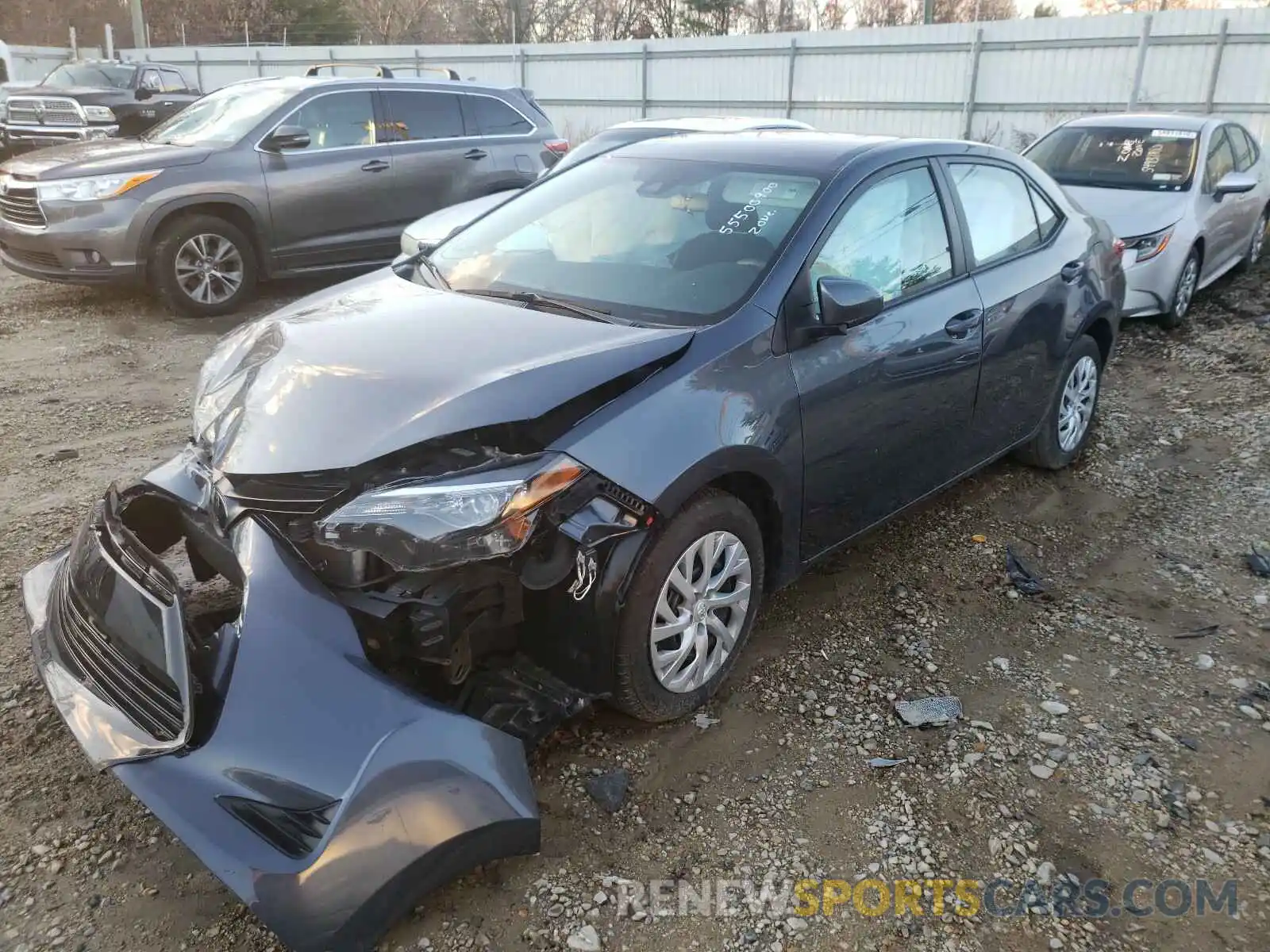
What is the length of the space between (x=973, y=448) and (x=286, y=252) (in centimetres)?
612

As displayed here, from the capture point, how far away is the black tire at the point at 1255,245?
32.2ft

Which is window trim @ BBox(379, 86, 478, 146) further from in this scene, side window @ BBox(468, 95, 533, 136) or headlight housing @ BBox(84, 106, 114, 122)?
headlight housing @ BBox(84, 106, 114, 122)

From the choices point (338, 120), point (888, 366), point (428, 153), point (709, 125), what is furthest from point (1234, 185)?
point (338, 120)

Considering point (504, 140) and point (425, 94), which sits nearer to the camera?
point (425, 94)

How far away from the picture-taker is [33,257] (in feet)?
24.7

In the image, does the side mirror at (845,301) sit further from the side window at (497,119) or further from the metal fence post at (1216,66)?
the metal fence post at (1216,66)

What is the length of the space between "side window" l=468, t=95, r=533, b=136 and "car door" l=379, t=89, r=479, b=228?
207 mm

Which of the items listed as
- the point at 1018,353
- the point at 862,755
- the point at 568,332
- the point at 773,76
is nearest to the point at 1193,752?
the point at 862,755

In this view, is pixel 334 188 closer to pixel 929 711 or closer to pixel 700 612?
pixel 700 612

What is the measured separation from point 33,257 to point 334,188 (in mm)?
2358

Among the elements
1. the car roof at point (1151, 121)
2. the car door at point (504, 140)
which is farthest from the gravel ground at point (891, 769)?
the car door at point (504, 140)

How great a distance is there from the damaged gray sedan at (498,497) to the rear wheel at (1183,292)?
15.6ft

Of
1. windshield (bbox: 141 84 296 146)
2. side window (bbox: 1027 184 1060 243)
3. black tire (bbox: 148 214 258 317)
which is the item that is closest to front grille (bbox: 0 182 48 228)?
black tire (bbox: 148 214 258 317)

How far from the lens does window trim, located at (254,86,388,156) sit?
8039 millimetres
